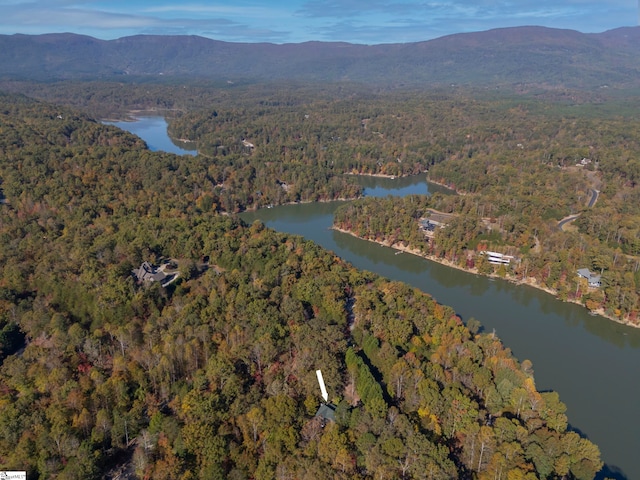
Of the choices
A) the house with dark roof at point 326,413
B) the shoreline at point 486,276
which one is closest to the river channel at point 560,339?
the shoreline at point 486,276

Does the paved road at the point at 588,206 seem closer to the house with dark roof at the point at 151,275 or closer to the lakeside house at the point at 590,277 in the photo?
the lakeside house at the point at 590,277

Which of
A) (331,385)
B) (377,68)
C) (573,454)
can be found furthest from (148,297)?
(377,68)

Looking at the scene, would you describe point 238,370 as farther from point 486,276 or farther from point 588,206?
point 588,206

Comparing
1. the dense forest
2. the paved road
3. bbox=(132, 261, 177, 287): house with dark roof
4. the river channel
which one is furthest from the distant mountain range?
bbox=(132, 261, 177, 287): house with dark roof

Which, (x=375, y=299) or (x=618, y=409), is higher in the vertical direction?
(x=375, y=299)

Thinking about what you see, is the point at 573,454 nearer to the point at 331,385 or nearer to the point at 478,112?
the point at 331,385

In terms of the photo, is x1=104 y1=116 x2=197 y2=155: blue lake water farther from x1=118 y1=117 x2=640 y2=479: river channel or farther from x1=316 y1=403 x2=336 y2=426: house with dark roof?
x1=316 y1=403 x2=336 y2=426: house with dark roof
